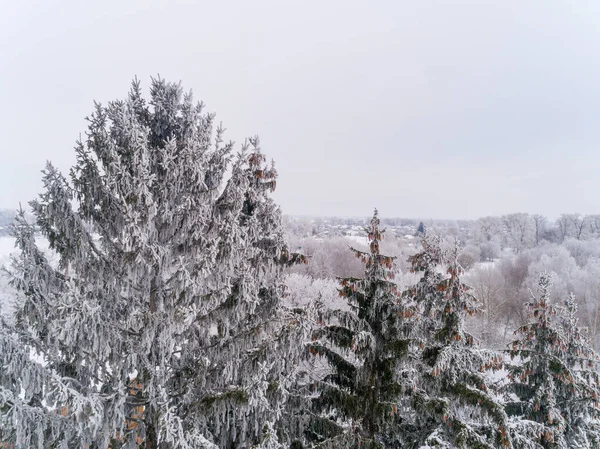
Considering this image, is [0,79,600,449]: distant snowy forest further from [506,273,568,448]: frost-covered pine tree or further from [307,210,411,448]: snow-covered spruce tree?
[506,273,568,448]: frost-covered pine tree

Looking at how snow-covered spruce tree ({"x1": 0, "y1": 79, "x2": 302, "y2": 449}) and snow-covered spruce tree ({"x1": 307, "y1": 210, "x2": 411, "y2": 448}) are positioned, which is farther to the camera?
snow-covered spruce tree ({"x1": 307, "y1": 210, "x2": 411, "y2": 448})

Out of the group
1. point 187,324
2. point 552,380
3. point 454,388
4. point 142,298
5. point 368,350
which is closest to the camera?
point 187,324

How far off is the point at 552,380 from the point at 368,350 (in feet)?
22.6

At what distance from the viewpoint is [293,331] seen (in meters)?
5.70

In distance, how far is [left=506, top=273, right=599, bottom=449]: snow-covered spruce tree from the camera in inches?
371

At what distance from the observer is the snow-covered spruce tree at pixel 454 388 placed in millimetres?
6668

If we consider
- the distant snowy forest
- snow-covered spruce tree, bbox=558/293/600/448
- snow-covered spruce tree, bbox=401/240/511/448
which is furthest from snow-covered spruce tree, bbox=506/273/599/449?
snow-covered spruce tree, bbox=401/240/511/448

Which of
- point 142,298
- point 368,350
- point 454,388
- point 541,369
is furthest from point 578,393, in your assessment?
point 142,298

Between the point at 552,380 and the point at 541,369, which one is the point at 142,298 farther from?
the point at 552,380

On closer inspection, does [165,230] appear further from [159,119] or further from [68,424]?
[68,424]

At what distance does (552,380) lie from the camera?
31.5 ft

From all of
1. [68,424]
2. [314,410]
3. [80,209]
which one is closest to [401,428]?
[314,410]

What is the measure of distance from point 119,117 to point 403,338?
7062 millimetres

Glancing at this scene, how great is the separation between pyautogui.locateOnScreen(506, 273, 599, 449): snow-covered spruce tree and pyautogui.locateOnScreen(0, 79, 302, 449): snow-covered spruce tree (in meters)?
8.21
